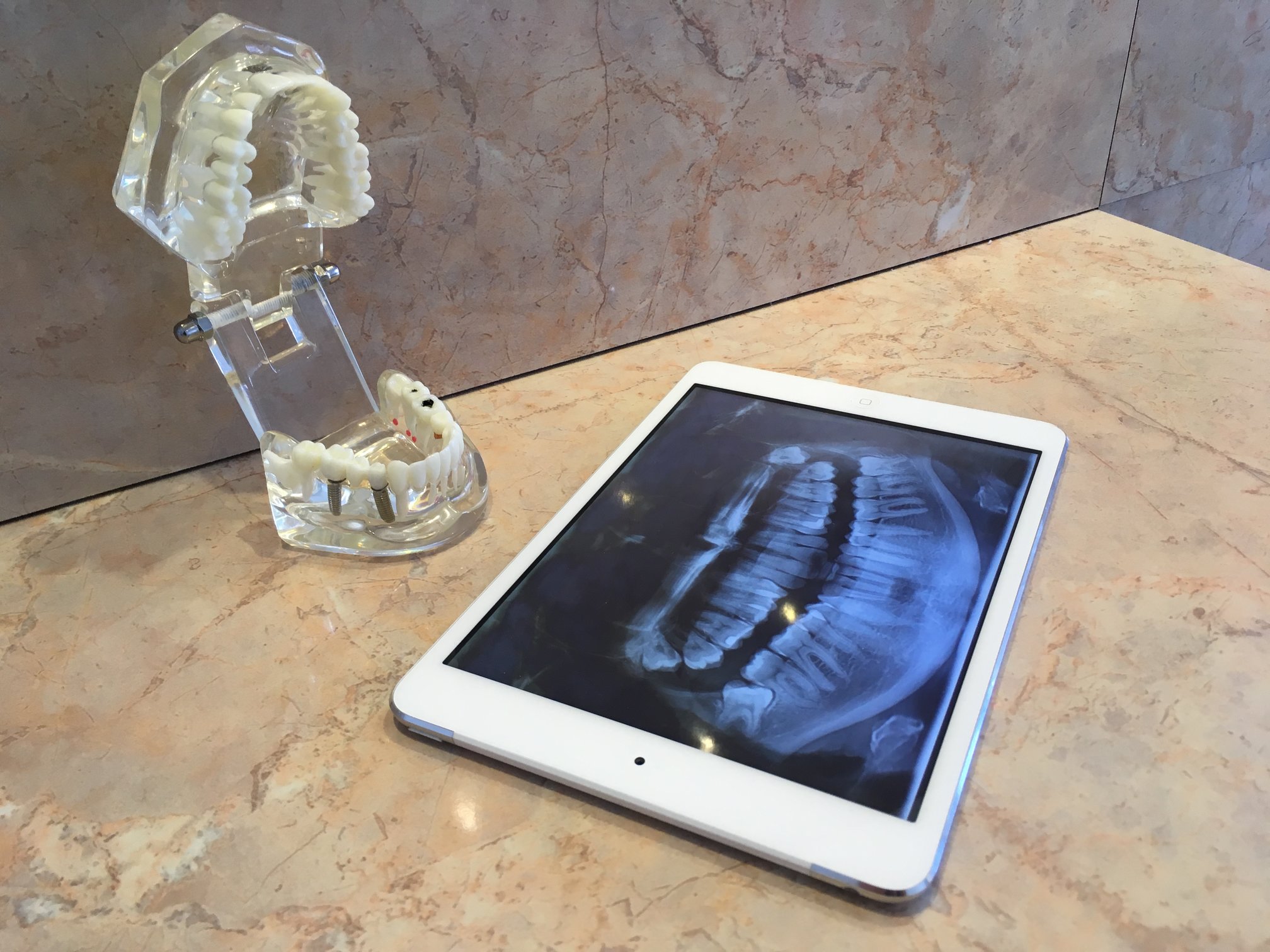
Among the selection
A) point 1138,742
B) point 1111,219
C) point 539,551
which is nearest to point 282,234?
point 539,551

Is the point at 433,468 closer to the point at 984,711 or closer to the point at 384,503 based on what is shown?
the point at 384,503

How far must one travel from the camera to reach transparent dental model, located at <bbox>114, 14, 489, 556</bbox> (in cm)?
51

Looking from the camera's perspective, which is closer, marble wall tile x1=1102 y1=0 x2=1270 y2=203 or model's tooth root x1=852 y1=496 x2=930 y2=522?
model's tooth root x1=852 y1=496 x2=930 y2=522

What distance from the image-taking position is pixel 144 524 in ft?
2.06

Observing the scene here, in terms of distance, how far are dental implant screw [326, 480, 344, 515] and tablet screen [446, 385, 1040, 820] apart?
0.41ft

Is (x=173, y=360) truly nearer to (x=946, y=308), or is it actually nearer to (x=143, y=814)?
(x=143, y=814)

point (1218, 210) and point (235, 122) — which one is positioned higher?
point (235, 122)

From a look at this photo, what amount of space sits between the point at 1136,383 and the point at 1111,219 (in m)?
0.35

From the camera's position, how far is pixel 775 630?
1.69ft

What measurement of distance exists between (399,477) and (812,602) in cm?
24

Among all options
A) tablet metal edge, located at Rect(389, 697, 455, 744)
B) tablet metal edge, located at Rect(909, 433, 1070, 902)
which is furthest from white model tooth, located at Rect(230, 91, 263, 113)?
tablet metal edge, located at Rect(909, 433, 1070, 902)

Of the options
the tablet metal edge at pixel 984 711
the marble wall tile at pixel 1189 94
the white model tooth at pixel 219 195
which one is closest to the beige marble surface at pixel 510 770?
the tablet metal edge at pixel 984 711

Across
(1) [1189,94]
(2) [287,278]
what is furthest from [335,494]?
(1) [1189,94]

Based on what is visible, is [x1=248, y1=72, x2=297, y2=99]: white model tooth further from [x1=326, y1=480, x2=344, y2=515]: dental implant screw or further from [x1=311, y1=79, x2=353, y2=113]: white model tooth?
[x1=326, y1=480, x2=344, y2=515]: dental implant screw
